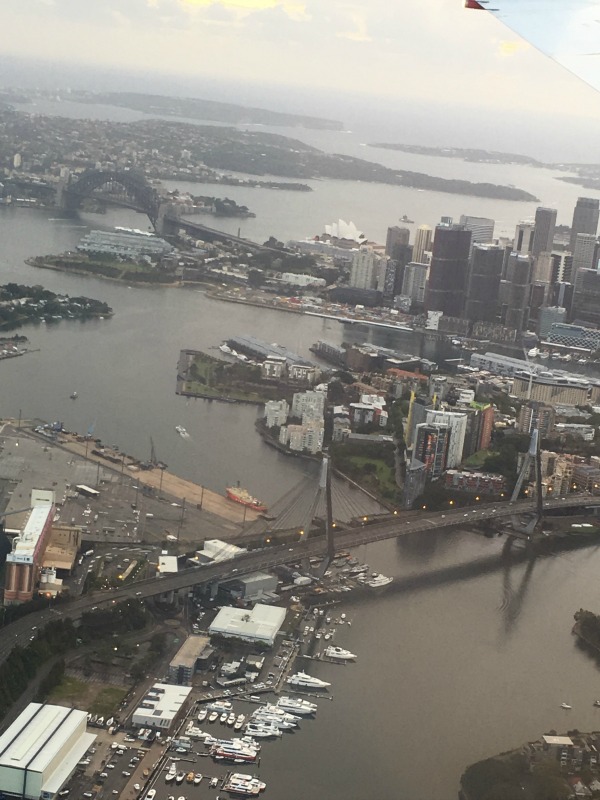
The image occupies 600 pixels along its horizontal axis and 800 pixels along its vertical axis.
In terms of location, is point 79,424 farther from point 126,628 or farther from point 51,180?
point 51,180

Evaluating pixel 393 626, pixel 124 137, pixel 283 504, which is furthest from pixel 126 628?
pixel 124 137

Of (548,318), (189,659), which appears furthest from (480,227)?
(189,659)

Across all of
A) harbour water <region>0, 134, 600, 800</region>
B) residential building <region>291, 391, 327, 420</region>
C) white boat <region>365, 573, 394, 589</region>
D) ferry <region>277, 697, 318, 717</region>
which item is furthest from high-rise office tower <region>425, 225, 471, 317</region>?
ferry <region>277, 697, 318, 717</region>

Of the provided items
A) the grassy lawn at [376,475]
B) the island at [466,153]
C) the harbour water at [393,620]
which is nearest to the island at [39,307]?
the harbour water at [393,620]

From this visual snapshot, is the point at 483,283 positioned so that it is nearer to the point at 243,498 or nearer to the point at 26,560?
the point at 243,498

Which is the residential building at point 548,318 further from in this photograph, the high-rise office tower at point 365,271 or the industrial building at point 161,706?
the industrial building at point 161,706

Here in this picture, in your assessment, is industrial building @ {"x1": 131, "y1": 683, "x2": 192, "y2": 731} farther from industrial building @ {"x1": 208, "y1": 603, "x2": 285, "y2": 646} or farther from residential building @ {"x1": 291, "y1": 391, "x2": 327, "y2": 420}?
residential building @ {"x1": 291, "y1": 391, "x2": 327, "y2": 420}
